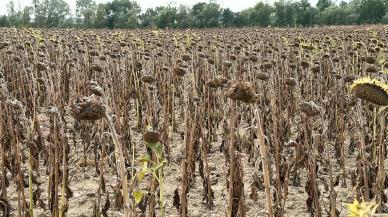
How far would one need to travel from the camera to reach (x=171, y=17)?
157 feet

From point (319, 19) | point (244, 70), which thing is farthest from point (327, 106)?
point (319, 19)

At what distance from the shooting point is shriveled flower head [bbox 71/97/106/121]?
6.44 ft

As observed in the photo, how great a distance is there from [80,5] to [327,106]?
350ft

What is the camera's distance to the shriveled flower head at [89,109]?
6.44 ft

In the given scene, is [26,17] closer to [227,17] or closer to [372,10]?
[227,17]

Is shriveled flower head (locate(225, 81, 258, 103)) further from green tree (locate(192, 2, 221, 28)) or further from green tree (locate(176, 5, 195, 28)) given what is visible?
green tree (locate(192, 2, 221, 28))

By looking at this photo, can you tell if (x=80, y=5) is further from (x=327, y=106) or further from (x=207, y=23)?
(x=327, y=106)

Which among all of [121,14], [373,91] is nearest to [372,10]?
[121,14]

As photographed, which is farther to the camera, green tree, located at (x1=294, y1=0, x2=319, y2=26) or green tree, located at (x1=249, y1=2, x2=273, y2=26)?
green tree, located at (x1=249, y1=2, x2=273, y2=26)

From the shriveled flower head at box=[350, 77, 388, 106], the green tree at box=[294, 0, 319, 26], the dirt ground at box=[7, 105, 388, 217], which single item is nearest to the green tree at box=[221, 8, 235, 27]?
the green tree at box=[294, 0, 319, 26]

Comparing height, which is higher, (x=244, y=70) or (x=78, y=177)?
(x=244, y=70)

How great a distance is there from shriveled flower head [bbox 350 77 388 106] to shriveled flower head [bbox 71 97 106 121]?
119 cm

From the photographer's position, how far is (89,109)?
6.48 feet

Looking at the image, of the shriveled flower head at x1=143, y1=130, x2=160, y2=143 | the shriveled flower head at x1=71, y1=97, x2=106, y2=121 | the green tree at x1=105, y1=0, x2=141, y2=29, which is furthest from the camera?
the green tree at x1=105, y1=0, x2=141, y2=29
